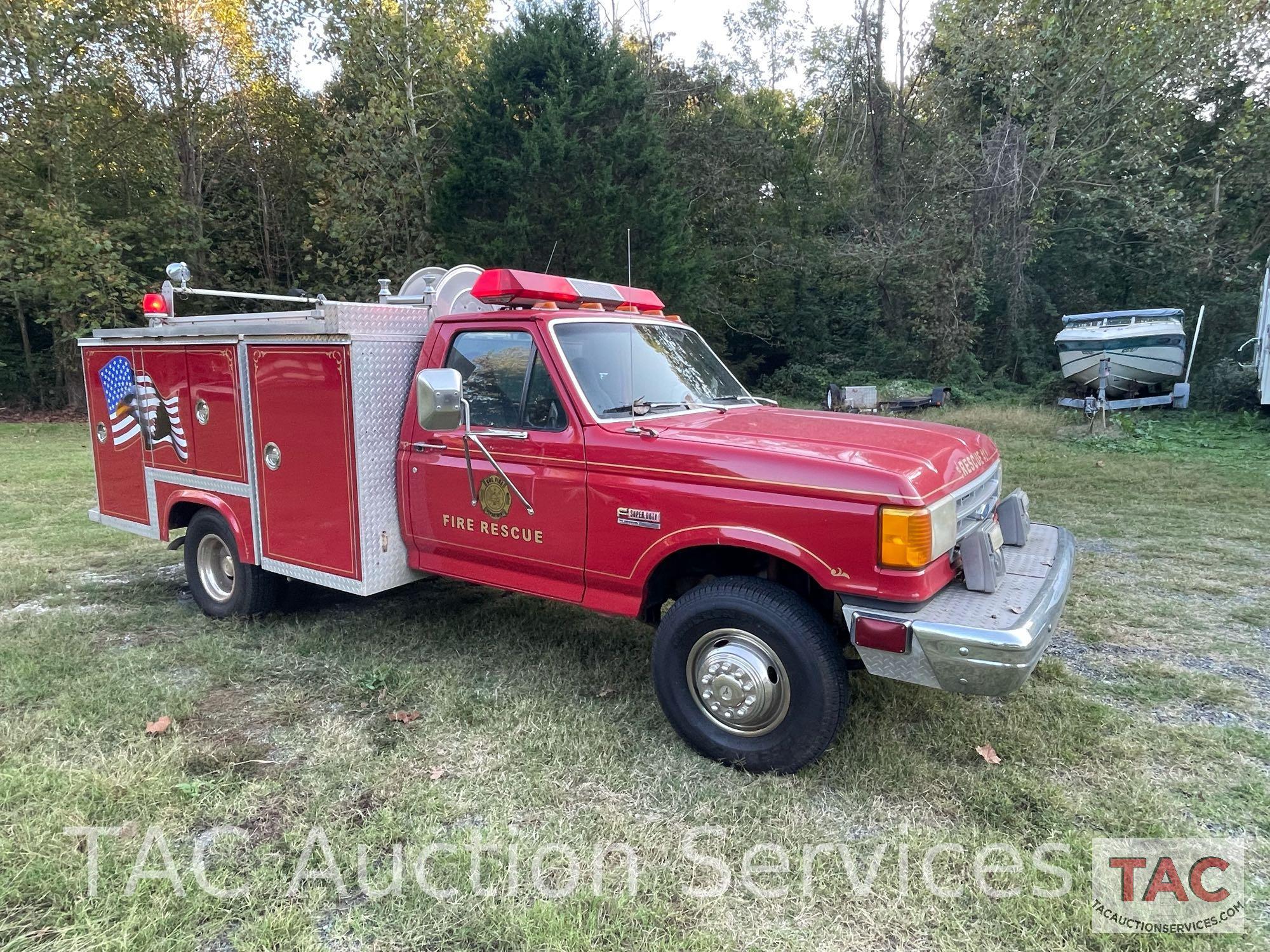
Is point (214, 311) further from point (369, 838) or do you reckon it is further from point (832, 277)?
point (369, 838)

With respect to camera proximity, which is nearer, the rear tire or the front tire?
the front tire

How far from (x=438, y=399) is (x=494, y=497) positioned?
2.55 feet

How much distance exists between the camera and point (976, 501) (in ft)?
12.3

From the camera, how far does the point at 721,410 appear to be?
432 centimetres

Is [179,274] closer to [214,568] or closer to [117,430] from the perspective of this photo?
[117,430]

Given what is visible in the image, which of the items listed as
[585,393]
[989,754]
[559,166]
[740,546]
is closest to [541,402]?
[585,393]

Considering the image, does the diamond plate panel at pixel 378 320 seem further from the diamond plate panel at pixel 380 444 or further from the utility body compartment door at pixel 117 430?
the utility body compartment door at pixel 117 430

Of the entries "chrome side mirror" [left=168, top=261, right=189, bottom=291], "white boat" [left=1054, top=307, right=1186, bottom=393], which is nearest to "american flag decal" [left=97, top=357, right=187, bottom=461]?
"chrome side mirror" [left=168, top=261, right=189, bottom=291]

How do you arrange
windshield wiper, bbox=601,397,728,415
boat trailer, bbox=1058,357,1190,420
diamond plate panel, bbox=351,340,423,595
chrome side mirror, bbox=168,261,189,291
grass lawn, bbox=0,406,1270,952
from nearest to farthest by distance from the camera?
grass lawn, bbox=0,406,1270,952 < windshield wiper, bbox=601,397,728,415 < diamond plate panel, bbox=351,340,423,595 < chrome side mirror, bbox=168,261,189,291 < boat trailer, bbox=1058,357,1190,420

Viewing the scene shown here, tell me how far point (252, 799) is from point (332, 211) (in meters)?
17.3

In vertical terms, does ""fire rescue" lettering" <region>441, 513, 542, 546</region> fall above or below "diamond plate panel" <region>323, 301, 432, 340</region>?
below

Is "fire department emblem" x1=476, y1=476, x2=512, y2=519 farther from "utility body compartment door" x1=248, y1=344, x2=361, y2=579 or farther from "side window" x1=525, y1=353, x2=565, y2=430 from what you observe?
"utility body compartment door" x1=248, y1=344, x2=361, y2=579

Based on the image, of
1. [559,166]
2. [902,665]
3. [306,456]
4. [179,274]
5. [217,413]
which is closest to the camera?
[902,665]

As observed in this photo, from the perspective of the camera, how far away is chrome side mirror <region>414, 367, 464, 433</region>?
3486 millimetres
